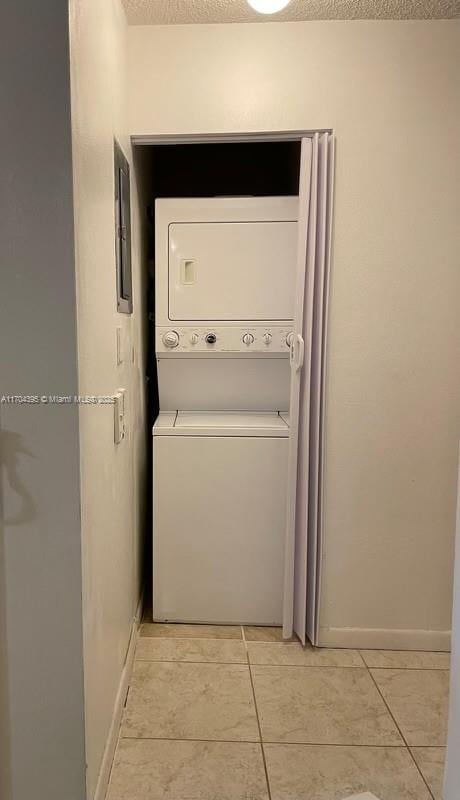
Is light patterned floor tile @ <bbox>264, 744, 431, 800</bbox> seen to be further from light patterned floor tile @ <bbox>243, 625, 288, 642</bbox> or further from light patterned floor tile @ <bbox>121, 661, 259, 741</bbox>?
light patterned floor tile @ <bbox>243, 625, 288, 642</bbox>

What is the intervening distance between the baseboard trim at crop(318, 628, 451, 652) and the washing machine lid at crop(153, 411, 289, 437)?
85cm

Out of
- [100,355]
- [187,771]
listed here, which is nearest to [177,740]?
[187,771]

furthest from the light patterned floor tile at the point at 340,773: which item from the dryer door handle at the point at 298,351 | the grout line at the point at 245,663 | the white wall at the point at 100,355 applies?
the dryer door handle at the point at 298,351

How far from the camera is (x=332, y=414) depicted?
7.00 ft

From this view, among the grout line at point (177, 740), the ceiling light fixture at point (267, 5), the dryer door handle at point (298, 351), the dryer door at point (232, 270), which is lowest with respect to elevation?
the grout line at point (177, 740)

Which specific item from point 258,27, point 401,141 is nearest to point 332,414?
point 401,141

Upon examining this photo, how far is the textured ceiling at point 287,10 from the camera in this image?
6.15 ft

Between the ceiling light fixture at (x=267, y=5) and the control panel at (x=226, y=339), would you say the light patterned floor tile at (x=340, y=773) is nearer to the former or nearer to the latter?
the control panel at (x=226, y=339)

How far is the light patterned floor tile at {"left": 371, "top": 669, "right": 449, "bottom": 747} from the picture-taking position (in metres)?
1.75

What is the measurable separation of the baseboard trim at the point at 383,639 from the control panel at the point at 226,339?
121cm

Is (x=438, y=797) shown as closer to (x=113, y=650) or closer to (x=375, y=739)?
(x=375, y=739)

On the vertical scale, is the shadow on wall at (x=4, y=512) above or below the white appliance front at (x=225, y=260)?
below

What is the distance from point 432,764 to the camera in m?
1.62

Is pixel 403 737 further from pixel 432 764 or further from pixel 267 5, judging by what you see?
pixel 267 5
